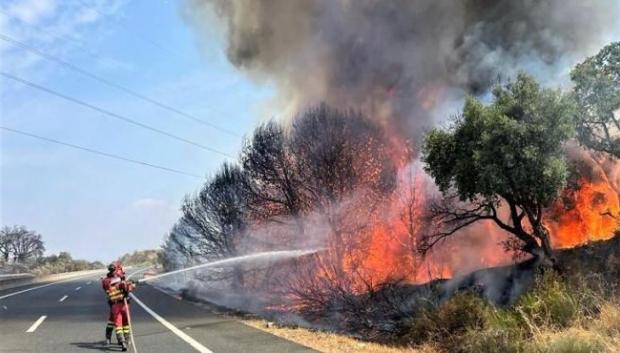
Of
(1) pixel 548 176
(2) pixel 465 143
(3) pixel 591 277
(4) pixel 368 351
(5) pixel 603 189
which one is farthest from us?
(5) pixel 603 189

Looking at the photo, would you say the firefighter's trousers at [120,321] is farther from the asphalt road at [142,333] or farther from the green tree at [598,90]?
the green tree at [598,90]

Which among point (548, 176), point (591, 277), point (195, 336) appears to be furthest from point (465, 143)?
point (195, 336)

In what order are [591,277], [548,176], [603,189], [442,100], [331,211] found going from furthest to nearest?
[442,100]
[331,211]
[603,189]
[548,176]
[591,277]

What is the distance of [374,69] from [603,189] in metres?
16.7

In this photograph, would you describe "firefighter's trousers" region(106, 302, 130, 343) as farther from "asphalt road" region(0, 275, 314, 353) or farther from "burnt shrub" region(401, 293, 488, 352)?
"burnt shrub" region(401, 293, 488, 352)

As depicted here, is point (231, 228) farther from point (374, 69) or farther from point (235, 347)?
point (235, 347)

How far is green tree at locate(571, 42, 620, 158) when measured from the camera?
18281mm

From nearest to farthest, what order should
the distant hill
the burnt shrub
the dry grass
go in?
the dry grass
the burnt shrub
the distant hill

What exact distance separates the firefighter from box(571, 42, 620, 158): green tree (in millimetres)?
15551

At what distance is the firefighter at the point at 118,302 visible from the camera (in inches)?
383

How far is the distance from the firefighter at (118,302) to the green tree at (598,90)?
51.0 feet

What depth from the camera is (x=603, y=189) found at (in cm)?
2444

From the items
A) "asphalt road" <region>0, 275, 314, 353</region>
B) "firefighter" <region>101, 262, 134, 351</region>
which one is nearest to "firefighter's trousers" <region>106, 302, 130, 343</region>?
"firefighter" <region>101, 262, 134, 351</region>

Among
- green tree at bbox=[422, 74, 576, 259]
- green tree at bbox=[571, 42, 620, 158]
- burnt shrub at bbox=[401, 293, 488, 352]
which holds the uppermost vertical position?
green tree at bbox=[571, 42, 620, 158]
